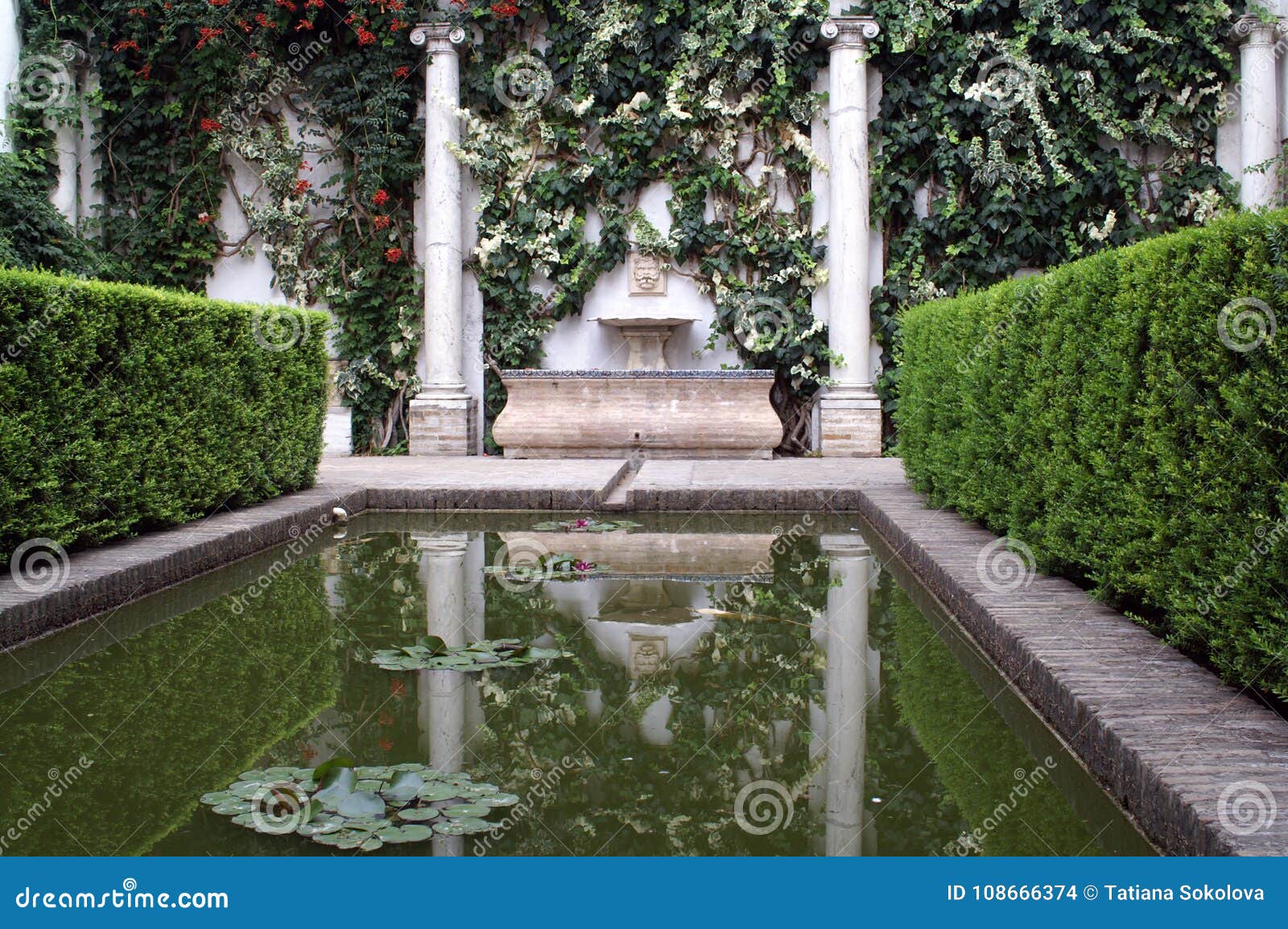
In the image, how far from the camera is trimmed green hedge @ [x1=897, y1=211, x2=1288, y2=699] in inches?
117

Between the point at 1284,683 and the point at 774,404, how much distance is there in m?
9.26

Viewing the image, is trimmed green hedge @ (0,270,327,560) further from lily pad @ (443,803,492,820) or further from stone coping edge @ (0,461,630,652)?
lily pad @ (443,803,492,820)

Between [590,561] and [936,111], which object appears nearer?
[590,561]

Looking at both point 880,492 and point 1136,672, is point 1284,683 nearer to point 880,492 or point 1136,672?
point 1136,672

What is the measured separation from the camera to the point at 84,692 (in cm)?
364

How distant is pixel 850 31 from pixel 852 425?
11.9ft

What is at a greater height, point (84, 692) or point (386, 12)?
point (386, 12)

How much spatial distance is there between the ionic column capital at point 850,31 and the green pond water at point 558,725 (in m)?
7.47

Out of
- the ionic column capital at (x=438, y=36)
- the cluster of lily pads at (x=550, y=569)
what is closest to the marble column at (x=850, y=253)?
the ionic column capital at (x=438, y=36)

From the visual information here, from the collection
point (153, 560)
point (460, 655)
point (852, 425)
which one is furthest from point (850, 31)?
point (460, 655)

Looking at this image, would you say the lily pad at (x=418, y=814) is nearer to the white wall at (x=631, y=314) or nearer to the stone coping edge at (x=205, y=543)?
the stone coping edge at (x=205, y=543)

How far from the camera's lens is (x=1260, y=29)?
A: 441 inches

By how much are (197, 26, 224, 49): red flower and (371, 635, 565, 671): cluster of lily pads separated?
9.69 meters

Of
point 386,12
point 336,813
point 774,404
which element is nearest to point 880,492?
point 774,404
